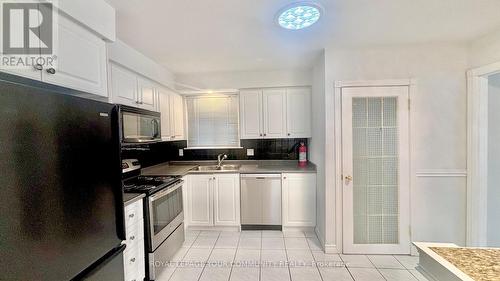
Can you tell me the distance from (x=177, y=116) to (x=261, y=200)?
184 centimetres

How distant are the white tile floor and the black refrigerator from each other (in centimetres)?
126

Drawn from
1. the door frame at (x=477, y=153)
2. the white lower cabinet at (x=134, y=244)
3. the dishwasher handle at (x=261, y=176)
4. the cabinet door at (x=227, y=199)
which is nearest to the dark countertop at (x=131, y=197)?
the white lower cabinet at (x=134, y=244)

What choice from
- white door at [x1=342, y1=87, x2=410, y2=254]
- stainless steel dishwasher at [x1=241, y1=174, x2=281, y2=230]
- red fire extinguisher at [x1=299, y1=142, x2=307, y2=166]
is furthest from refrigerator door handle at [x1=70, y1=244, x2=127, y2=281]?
red fire extinguisher at [x1=299, y1=142, x2=307, y2=166]

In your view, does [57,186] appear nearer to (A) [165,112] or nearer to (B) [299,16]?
(B) [299,16]

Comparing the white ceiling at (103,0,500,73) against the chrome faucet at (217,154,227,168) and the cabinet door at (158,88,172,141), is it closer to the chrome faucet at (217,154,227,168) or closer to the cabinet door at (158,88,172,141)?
the cabinet door at (158,88,172,141)

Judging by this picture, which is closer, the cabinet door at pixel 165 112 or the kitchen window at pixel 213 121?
the cabinet door at pixel 165 112

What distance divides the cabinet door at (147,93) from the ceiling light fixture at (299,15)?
1692 mm

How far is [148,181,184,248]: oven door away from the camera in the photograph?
2.17 metres

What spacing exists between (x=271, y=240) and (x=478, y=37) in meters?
3.25

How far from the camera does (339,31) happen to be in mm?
2102

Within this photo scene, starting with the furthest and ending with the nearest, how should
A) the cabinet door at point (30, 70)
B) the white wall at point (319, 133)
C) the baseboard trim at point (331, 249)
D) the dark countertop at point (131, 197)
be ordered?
the white wall at point (319, 133)
the baseboard trim at point (331, 249)
the dark countertop at point (131, 197)
the cabinet door at point (30, 70)

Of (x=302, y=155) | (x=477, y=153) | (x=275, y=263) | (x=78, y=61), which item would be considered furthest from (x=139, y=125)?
(x=477, y=153)

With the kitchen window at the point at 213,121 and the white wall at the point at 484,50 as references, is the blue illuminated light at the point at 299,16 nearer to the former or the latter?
the white wall at the point at 484,50

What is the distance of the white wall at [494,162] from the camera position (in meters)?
2.43
